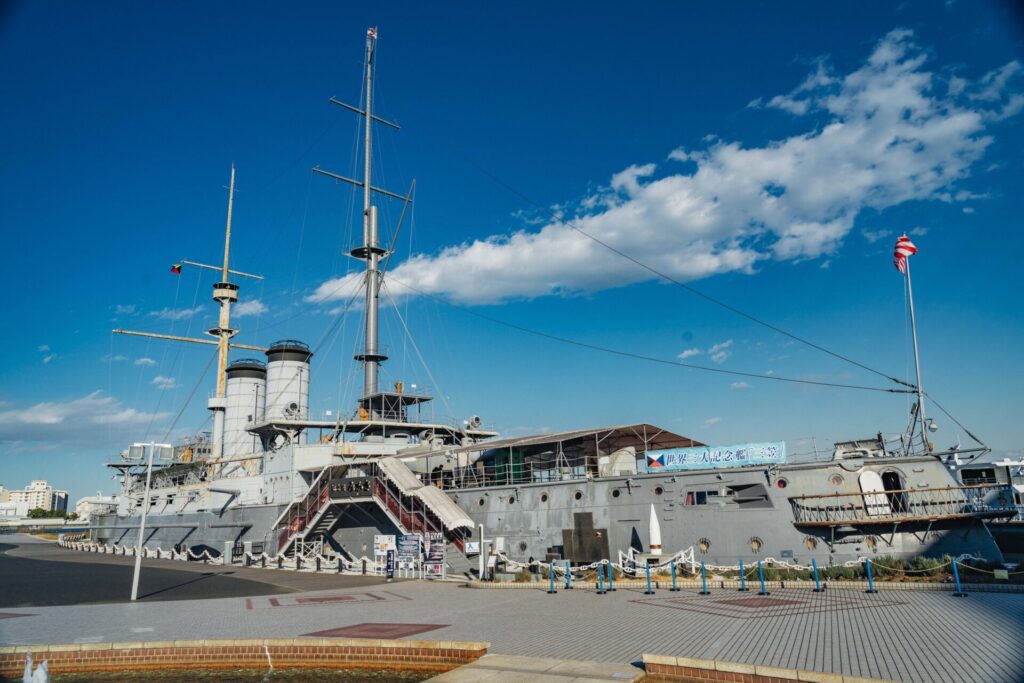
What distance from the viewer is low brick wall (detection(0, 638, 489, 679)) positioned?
11172 millimetres

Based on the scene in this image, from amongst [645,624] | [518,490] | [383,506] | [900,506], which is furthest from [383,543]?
[900,506]

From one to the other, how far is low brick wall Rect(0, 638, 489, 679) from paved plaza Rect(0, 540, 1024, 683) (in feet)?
2.86

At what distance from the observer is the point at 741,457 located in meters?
22.2

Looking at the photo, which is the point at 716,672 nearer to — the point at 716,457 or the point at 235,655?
the point at 235,655

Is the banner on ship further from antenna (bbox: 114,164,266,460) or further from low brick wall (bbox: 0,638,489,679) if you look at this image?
antenna (bbox: 114,164,266,460)

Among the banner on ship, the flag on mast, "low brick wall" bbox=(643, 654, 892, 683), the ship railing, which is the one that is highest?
the flag on mast

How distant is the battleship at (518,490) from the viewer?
20016 millimetres

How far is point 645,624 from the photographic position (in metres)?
13.1

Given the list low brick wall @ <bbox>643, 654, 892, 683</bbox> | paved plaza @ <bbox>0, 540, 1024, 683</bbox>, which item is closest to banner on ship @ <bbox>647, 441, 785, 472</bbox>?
paved plaza @ <bbox>0, 540, 1024, 683</bbox>

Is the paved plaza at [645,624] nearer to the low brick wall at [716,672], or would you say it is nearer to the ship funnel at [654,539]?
the low brick wall at [716,672]

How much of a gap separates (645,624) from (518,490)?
14676 millimetres

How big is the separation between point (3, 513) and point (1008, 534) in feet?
667

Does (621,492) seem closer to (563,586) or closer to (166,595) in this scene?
(563,586)

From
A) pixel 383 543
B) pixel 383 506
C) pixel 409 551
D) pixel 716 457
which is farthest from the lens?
pixel 383 506
